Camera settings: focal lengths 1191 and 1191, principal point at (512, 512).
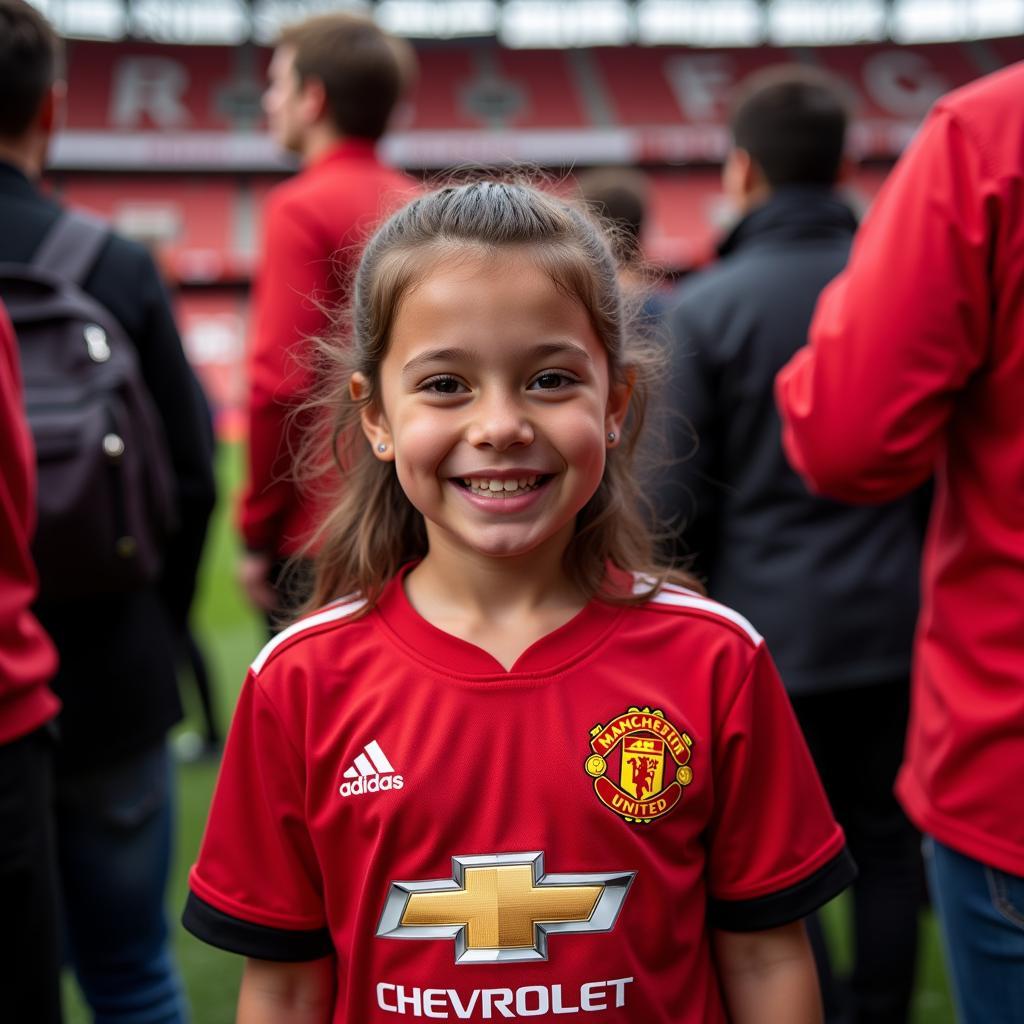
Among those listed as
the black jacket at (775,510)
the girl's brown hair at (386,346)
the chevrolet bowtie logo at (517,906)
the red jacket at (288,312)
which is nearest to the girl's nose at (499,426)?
the girl's brown hair at (386,346)

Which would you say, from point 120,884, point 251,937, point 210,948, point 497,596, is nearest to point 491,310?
point 497,596

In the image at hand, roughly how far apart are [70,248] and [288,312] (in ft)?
1.92

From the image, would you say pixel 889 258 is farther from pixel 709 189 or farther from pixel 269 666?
pixel 709 189

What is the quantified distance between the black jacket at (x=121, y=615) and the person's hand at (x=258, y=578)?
Answer: 0.49 meters

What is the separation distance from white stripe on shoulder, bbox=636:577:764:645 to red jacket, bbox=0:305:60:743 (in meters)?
0.81

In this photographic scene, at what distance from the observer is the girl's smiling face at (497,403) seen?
124cm

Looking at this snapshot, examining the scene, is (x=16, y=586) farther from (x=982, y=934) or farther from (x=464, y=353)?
(x=982, y=934)

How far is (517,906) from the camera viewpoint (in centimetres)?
119

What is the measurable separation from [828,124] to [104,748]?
189 cm

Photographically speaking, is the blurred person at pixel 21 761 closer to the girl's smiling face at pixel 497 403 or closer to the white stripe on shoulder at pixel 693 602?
the girl's smiling face at pixel 497 403

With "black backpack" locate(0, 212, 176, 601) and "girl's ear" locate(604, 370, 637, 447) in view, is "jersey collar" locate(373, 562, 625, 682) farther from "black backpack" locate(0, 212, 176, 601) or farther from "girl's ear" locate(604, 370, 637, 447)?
"black backpack" locate(0, 212, 176, 601)

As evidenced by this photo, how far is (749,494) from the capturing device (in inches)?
94.0

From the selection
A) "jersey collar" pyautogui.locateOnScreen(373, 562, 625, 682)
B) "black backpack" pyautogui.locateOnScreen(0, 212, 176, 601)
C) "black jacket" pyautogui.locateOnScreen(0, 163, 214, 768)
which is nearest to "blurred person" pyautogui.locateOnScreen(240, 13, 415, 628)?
"black jacket" pyautogui.locateOnScreen(0, 163, 214, 768)

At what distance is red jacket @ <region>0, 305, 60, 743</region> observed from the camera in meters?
1.53
